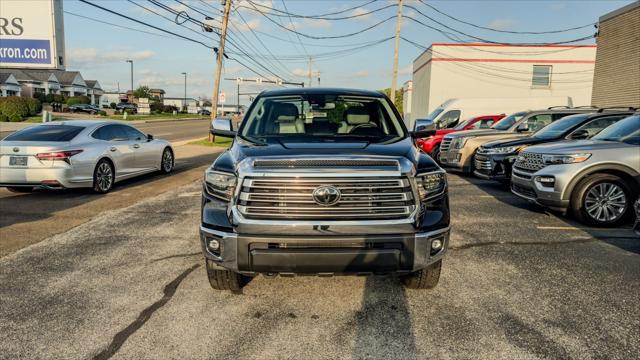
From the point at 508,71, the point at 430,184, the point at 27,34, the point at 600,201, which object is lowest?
the point at 600,201

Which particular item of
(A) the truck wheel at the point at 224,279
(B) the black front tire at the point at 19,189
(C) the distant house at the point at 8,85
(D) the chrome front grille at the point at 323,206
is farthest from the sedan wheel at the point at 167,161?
(C) the distant house at the point at 8,85

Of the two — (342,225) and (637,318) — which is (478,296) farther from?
(342,225)

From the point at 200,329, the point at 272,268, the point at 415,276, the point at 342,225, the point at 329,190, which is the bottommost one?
the point at 200,329

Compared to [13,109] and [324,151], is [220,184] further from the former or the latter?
[13,109]

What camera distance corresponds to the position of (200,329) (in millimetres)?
3375

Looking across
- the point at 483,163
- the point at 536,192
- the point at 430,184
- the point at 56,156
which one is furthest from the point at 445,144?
the point at 430,184

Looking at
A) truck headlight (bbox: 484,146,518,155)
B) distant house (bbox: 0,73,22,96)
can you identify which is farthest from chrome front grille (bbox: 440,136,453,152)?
distant house (bbox: 0,73,22,96)

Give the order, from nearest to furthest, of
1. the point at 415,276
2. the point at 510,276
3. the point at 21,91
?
the point at 415,276 < the point at 510,276 < the point at 21,91

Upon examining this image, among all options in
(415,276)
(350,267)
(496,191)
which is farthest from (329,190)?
(496,191)

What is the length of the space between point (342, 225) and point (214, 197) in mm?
1041

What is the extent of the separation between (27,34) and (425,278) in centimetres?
2028

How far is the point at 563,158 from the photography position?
6699 mm

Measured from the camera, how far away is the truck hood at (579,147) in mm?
6559

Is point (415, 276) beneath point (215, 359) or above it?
above
